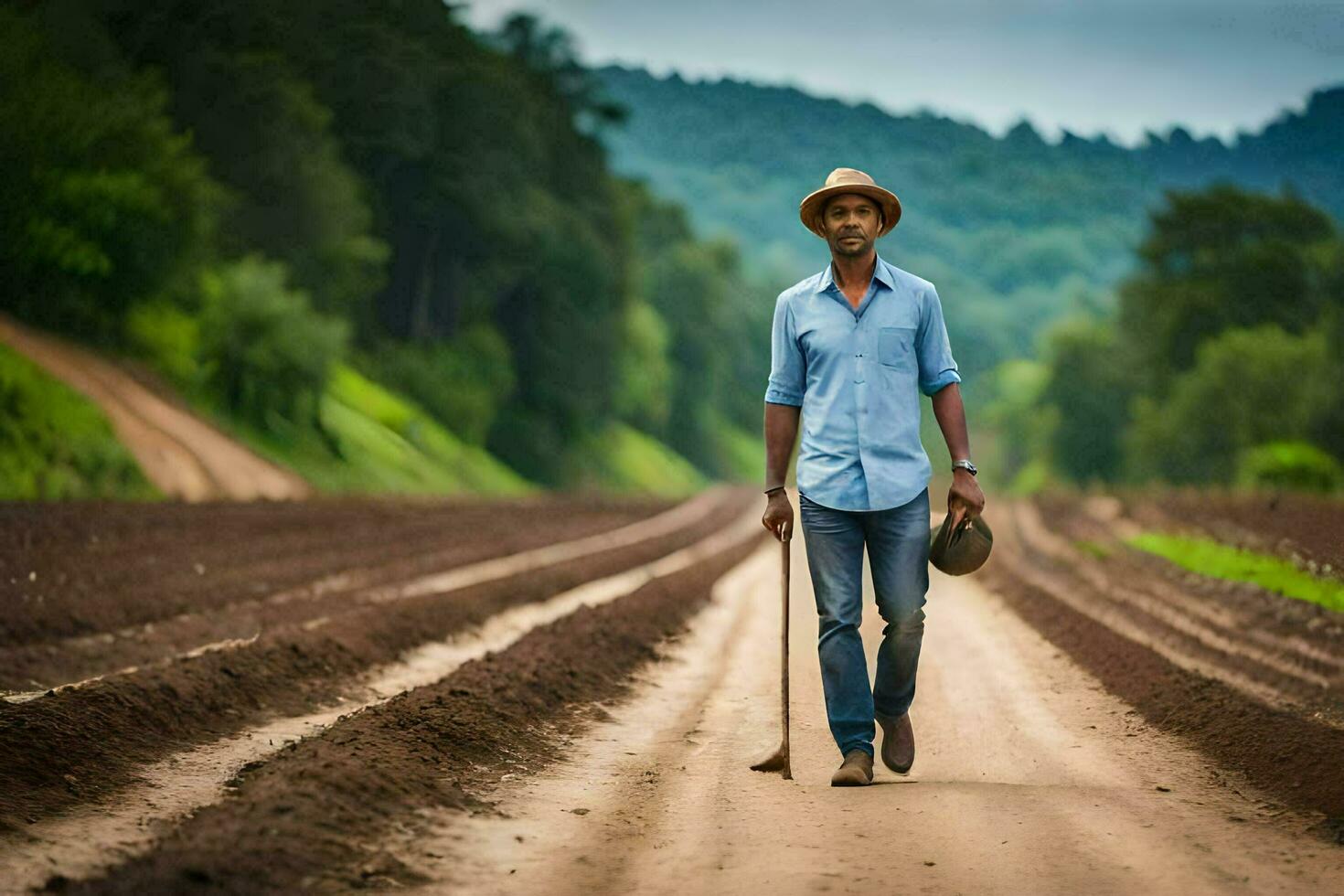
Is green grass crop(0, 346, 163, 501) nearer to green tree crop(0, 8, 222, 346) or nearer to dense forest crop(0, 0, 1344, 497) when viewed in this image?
dense forest crop(0, 0, 1344, 497)

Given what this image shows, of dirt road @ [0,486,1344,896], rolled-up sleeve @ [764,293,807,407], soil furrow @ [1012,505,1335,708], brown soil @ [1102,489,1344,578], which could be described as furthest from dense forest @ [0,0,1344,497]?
rolled-up sleeve @ [764,293,807,407]

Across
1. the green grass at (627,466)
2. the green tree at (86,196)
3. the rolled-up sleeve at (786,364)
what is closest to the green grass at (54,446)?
the green tree at (86,196)

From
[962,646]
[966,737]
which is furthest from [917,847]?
[962,646]

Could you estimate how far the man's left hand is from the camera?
738 cm

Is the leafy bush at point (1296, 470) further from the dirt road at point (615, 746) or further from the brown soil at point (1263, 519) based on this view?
the dirt road at point (615, 746)

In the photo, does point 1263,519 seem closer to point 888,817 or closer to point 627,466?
point 888,817

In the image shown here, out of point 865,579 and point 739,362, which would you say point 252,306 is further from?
point 739,362

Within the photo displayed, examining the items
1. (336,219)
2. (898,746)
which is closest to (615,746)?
(898,746)

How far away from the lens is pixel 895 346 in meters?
7.40

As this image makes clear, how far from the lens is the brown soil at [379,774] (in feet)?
17.5

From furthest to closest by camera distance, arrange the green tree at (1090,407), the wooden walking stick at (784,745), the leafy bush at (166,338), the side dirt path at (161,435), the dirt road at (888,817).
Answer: the green tree at (1090,407) < the leafy bush at (166,338) < the side dirt path at (161,435) < the wooden walking stick at (784,745) < the dirt road at (888,817)

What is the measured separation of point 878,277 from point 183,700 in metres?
4.93

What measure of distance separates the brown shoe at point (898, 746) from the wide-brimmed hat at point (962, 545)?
740mm

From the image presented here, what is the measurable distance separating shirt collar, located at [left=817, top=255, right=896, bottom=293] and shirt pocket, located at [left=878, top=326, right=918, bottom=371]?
0.67ft
